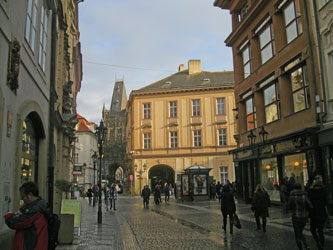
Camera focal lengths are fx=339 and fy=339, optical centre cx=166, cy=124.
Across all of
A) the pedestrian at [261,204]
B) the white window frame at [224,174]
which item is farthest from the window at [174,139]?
the pedestrian at [261,204]

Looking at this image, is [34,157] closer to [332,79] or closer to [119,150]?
[332,79]

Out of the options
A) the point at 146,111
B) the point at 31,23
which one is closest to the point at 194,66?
the point at 146,111

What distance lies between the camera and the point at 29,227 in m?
3.99

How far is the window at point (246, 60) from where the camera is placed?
2361cm

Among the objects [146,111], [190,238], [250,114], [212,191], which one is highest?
[146,111]

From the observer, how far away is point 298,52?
17.0 m

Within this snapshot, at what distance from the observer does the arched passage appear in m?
48.2

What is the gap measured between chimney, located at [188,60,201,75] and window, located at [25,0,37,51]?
143 ft

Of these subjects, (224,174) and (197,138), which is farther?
(197,138)

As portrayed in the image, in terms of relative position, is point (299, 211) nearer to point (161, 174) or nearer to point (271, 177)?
point (271, 177)

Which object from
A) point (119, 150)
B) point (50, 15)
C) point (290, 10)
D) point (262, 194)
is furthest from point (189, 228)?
point (119, 150)

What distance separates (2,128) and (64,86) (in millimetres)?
12438

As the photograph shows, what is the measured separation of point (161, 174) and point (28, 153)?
3888cm

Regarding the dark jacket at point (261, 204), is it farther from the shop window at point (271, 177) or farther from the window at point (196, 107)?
the window at point (196, 107)
